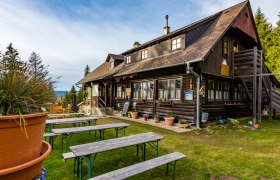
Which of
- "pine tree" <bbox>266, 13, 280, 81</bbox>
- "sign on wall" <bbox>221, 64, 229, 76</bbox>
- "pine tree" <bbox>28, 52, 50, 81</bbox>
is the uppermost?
"pine tree" <bbox>266, 13, 280, 81</bbox>

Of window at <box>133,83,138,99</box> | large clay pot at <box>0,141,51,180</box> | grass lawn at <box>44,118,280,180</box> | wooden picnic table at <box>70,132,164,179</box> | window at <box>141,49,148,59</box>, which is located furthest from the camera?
window at <box>141,49,148,59</box>

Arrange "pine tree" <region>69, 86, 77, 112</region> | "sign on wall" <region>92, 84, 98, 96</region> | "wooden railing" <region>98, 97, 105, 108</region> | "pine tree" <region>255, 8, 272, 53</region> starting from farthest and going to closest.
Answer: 1. "pine tree" <region>255, 8, 272, 53</region>
2. "pine tree" <region>69, 86, 77, 112</region>
3. "sign on wall" <region>92, 84, 98, 96</region>
4. "wooden railing" <region>98, 97, 105, 108</region>

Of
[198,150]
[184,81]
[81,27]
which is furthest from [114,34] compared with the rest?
[198,150]

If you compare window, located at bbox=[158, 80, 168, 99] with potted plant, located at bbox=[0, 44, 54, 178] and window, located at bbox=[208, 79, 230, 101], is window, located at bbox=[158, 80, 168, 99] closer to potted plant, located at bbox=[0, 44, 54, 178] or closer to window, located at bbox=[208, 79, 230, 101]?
window, located at bbox=[208, 79, 230, 101]

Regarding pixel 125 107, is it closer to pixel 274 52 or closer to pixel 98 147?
pixel 98 147

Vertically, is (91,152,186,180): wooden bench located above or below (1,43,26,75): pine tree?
below

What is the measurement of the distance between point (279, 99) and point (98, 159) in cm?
1342

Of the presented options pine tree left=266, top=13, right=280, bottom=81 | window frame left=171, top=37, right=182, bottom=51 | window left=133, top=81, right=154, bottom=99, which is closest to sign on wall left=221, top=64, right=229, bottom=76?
window frame left=171, top=37, right=182, bottom=51

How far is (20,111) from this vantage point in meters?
1.80

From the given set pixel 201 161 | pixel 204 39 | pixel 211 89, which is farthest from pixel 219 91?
pixel 201 161

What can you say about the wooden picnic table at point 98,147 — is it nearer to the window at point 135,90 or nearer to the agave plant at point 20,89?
the agave plant at point 20,89

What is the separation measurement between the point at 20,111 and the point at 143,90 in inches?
402

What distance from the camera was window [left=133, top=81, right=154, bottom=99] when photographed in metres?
11.3

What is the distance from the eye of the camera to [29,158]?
1.75 m
